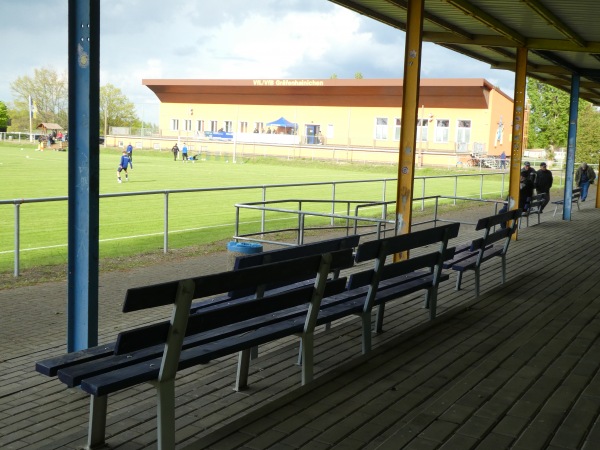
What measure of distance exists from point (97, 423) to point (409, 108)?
22.5 feet

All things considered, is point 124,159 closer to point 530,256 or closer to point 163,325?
point 530,256

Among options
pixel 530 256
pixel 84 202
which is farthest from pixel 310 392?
pixel 530 256

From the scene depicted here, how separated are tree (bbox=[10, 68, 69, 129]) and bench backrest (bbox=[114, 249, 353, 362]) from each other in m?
94.6

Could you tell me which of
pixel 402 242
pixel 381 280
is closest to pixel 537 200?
pixel 402 242

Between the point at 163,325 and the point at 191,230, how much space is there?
12.3 meters

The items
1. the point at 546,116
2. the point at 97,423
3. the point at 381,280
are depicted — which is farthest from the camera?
the point at 546,116

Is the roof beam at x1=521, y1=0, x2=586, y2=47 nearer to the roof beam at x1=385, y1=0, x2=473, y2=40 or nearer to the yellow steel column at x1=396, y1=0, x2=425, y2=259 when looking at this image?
the roof beam at x1=385, y1=0, x2=473, y2=40

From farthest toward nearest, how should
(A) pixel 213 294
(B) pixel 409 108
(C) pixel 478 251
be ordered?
(B) pixel 409 108 < (C) pixel 478 251 < (A) pixel 213 294

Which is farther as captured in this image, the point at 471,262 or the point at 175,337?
the point at 471,262

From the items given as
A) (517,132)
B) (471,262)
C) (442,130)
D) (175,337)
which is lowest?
(471,262)

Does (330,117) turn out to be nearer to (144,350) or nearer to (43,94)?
(43,94)

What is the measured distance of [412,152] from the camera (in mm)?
9914

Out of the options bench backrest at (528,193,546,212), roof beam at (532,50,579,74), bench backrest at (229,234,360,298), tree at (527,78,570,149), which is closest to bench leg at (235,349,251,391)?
bench backrest at (229,234,360,298)

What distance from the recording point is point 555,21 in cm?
1120
